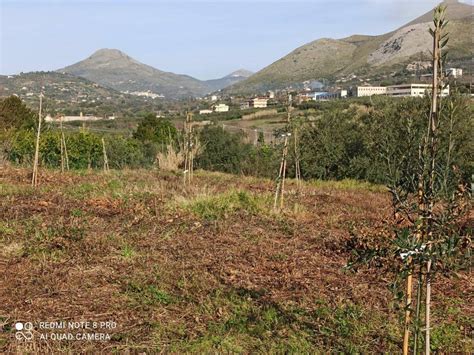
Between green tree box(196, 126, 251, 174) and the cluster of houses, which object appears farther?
the cluster of houses

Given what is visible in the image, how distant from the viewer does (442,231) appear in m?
2.38

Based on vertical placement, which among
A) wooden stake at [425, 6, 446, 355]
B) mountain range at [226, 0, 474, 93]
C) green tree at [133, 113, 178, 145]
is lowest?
green tree at [133, 113, 178, 145]

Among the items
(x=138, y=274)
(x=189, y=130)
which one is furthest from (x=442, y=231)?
(x=189, y=130)

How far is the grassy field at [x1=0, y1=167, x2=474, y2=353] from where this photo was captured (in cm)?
352

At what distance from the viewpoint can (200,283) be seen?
4637 mm

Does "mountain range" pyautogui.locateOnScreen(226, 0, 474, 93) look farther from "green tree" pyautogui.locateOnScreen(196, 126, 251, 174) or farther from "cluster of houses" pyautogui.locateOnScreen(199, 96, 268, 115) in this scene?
"green tree" pyautogui.locateOnScreen(196, 126, 251, 174)

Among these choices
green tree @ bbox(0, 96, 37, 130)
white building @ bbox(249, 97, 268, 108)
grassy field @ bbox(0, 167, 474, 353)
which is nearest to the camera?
grassy field @ bbox(0, 167, 474, 353)

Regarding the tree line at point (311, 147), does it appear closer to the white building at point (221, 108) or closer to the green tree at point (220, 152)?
the green tree at point (220, 152)

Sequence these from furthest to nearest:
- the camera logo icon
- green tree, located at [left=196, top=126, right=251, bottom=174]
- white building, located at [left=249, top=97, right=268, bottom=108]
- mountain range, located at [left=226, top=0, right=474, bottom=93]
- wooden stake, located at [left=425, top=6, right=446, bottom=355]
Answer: mountain range, located at [left=226, top=0, right=474, bottom=93] < white building, located at [left=249, top=97, right=268, bottom=108] < green tree, located at [left=196, top=126, right=251, bottom=174] < the camera logo icon < wooden stake, located at [left=425, top=6, right=446, bottom=355]

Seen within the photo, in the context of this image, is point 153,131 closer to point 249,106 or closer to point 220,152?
point 220,152

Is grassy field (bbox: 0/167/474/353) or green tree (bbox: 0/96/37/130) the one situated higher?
green tree (bbox: 0/96/37/130)

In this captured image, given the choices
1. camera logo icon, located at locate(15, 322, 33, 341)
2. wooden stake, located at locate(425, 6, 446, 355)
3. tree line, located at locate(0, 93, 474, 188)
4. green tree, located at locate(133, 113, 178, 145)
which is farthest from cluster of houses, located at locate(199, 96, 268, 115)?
wooden stake, located at locate(425, 6, 446, 355)

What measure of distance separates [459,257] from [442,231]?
173 millimetres

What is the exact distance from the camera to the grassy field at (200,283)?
352cm
